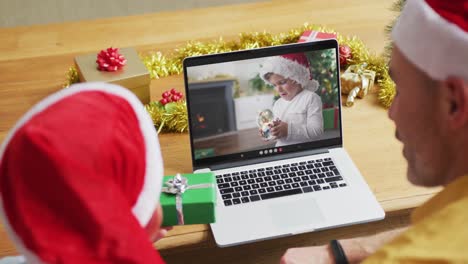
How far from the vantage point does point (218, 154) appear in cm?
136

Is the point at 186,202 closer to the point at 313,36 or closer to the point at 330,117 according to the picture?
the point at 330,117

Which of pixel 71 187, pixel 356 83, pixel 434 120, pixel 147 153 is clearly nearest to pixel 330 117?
pixel 356 83

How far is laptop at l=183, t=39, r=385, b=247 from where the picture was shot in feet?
4.23

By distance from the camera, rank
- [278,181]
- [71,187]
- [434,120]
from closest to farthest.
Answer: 1. [71,187]
2. [434,120]
3. [278,181]

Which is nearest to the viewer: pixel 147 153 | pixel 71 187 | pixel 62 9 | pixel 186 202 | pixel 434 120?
pixel 71 187

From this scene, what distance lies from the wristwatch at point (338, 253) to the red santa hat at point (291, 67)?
0.34 meters

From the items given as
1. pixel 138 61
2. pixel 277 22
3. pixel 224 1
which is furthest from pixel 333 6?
pixel 224 1

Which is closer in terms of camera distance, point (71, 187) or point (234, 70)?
point (71, 187)

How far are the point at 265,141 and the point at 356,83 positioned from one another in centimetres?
32

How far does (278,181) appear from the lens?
133 centimetres

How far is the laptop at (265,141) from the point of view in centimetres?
129

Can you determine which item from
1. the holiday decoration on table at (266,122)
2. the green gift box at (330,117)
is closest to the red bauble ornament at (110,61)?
the holiday decoration on table at (266,122)

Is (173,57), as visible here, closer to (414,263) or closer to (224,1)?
(414,263)

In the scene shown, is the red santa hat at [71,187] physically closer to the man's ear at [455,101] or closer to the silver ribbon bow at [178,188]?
the silver ribbon bow at [178,188]
